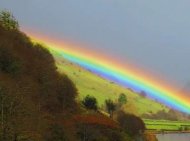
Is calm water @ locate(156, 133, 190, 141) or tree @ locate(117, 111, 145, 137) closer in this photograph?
tree @ locate(117, 111, 145, 137)

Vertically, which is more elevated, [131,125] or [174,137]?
[131,125]

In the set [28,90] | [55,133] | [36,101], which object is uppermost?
[28,90]

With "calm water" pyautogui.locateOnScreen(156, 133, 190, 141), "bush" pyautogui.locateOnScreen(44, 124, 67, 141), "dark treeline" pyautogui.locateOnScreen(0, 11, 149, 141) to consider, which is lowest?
"calm water" pyautogui.locateOnScreen(156, 133, 190, 141)

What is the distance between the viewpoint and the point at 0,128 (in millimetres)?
44125

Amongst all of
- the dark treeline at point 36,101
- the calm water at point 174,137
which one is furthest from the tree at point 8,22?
the calm water at point 174,137

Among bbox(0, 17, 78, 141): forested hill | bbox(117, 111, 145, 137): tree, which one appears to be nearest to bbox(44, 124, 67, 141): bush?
bbox(0, 17, 78, 141): forested hill

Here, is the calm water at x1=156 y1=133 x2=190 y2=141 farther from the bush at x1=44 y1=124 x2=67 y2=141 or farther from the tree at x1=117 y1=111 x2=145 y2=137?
the bush at x1=44 y1=124 x2=67 y2=141

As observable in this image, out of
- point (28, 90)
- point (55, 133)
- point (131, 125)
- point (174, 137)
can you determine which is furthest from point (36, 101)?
point (174, 137)

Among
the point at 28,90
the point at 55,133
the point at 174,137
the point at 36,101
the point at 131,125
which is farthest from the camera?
the point at 174,137

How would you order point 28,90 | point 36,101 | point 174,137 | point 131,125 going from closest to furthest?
1. point 28,90
2. point 36,101
3. point 131,125
4. point 174,137

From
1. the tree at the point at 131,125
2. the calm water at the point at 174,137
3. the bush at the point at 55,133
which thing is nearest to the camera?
the bush at the point at 55,133

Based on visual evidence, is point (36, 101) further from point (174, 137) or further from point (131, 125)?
point (174, 137)

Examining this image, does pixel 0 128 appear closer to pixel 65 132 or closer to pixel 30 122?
pixel 30 122

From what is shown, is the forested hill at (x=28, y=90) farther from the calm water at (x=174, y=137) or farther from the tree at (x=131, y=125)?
the calm water at (x=174, y=137)
